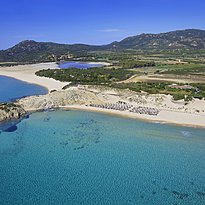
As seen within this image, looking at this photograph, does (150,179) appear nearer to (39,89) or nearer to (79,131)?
(79,131)

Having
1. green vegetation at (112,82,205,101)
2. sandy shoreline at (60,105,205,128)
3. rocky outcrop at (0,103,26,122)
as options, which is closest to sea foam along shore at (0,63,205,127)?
sandy shoreline at (60,105,205,128)

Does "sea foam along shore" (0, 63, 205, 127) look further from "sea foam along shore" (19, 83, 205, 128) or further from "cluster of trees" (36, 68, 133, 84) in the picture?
"cluster of trees" (36, 68, 133, 84)

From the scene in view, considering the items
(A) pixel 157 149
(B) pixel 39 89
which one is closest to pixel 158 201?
(A) pixel 157 149

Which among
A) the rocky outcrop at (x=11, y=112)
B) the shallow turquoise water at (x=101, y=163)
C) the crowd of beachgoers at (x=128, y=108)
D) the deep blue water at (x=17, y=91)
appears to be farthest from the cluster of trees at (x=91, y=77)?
the shallow turquoise water at (x=101, y=163)

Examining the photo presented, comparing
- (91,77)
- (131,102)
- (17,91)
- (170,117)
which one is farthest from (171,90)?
(17,91)

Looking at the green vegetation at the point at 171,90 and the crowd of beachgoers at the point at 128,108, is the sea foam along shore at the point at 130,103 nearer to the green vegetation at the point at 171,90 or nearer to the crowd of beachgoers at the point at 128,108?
the crowd of beachgoers at the point at 128,108

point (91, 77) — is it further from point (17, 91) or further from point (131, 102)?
point (131, 102)
